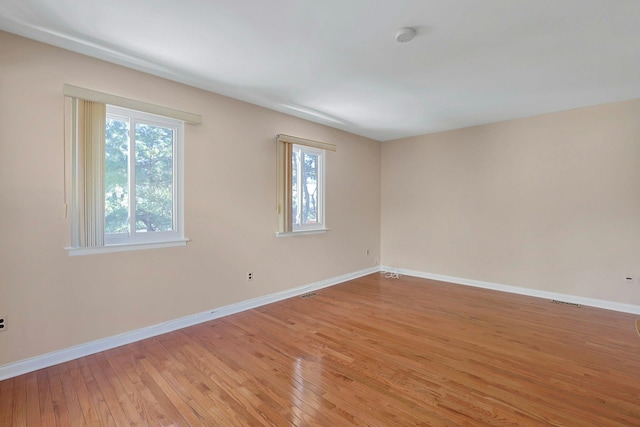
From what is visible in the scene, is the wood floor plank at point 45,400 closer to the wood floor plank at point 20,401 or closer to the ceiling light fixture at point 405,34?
the wood floor plank at point 20,401

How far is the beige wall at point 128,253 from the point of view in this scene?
2.26 meters

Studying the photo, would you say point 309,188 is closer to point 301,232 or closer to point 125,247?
point 301,232

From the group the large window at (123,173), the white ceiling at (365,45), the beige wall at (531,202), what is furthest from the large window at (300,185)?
the beige wall at (531,202)

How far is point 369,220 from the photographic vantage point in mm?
5711

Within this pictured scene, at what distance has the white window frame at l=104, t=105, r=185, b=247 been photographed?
2.78 metres

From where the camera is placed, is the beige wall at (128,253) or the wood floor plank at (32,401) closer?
the wood floor plank at (32,401)

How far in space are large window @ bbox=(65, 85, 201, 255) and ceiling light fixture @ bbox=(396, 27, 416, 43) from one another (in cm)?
219

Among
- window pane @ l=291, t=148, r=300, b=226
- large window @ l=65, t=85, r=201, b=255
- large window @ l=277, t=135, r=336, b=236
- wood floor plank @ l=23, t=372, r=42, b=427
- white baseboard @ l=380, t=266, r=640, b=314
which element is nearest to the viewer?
wood floor plank @ l=23, t=372, r=42, b=427

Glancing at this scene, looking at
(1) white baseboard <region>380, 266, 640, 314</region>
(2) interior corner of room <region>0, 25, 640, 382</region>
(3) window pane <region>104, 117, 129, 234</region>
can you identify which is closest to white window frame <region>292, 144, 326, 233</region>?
(2) interior corner of room <region>0, 25, 640, 382</region>

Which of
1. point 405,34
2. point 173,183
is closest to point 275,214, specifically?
point 173,183

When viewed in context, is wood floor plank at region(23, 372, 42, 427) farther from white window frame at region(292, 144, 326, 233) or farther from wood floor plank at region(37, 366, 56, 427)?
white window frame at region(292, 144, 326, 233)

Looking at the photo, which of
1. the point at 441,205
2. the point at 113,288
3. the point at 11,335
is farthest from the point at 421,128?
the point at 11,335

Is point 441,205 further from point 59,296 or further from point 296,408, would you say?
point 59,296

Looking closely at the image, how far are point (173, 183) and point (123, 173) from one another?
460 millimetres
